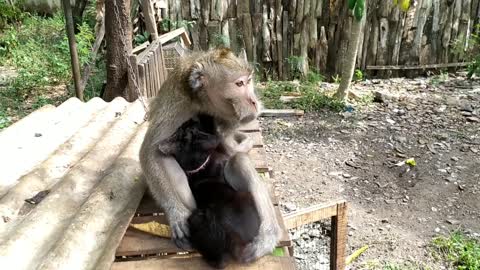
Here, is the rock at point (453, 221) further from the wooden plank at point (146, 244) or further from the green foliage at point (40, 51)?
the green foliage at point (40, 51)

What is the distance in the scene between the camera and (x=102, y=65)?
831 centimetres

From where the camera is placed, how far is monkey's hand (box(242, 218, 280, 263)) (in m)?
2.31

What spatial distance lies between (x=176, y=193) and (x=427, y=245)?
3.04 meters

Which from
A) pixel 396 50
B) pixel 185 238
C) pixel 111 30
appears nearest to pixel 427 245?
pixel 185 238

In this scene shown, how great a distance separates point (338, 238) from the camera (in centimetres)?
369

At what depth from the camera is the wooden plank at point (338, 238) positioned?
11.9 ft

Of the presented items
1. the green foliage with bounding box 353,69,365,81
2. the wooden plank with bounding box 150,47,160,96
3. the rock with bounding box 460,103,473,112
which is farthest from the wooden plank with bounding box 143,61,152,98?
the rock with bounding box 460,103,473,112

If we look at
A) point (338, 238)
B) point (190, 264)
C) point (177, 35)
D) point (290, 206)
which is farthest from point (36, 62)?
point (190, 264)

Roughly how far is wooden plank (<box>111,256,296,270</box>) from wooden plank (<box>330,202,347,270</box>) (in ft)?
4.57

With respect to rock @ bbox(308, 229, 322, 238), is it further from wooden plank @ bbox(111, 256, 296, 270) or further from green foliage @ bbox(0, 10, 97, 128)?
green foliage @ bbox(0, 10, 97, 128)

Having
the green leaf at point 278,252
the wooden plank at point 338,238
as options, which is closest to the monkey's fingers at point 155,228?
the green leaf at point 278,252

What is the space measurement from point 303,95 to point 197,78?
544cm

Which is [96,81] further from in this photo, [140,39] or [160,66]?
[160,66]

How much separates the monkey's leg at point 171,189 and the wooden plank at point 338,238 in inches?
60.7
